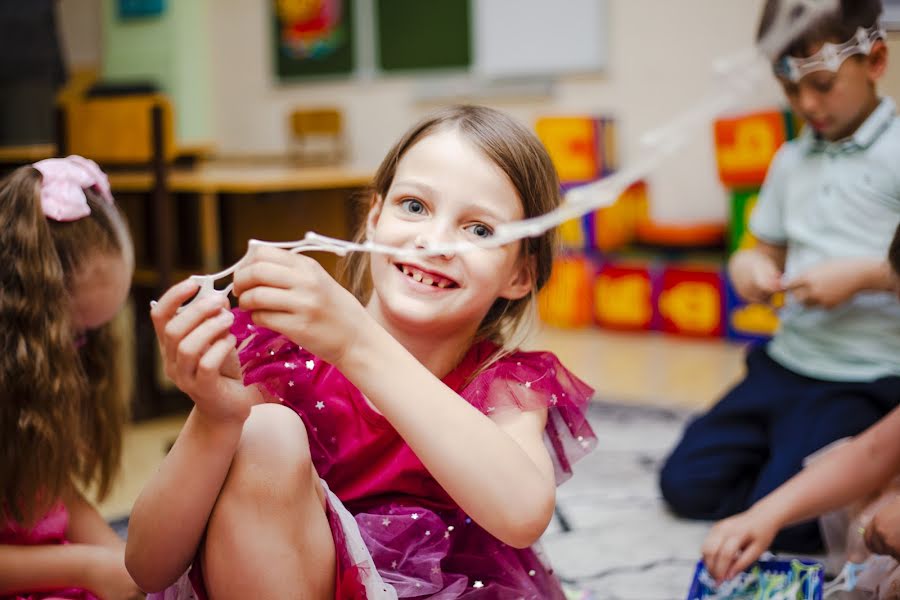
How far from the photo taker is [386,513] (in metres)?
0.94

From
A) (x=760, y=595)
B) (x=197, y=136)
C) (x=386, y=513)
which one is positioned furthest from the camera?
(x=197, y=136)

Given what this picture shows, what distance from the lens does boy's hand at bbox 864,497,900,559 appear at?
961 mm

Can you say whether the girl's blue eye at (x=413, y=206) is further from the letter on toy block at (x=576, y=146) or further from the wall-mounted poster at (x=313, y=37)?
the wall-mounted poster at (x=313, y=37)

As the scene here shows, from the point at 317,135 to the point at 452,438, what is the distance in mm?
3755

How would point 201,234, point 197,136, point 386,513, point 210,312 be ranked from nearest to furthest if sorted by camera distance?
point 210,312
point 386,513
point 201,234
point 197,136

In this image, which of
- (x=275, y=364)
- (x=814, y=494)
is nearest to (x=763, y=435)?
(x=814, y=494)

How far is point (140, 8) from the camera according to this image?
4.05 meters

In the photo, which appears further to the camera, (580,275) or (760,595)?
(580,275)

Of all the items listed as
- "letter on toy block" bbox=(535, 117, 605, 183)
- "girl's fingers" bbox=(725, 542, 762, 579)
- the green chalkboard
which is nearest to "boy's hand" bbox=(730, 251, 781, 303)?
"girl's fingers" bbox=(725, 542, 762, 579)

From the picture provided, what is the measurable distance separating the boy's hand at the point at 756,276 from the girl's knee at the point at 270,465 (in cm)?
88

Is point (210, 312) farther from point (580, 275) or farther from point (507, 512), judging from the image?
point (580, 275)

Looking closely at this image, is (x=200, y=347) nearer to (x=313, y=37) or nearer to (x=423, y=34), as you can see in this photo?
(x=423, y=34)

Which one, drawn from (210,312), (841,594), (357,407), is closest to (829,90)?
(841,594)

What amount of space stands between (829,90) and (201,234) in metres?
2.34
